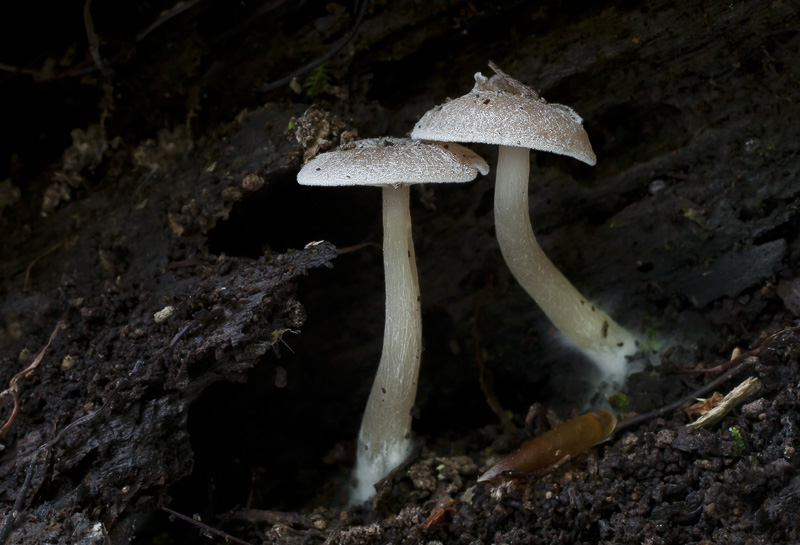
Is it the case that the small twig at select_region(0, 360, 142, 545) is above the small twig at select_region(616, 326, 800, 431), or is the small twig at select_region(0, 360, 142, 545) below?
above

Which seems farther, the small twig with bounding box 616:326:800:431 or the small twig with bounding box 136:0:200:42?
the small twig with bounding box 136:0:200:42

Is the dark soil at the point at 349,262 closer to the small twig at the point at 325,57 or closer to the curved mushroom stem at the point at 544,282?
the small twig at the point at 325,57

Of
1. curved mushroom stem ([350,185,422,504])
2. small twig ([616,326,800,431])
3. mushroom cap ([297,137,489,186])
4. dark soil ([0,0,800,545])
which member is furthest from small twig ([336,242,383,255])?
small twig ([616,326,800,431])

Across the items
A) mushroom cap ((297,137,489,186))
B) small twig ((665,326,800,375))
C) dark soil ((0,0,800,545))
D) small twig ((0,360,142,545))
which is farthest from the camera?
small twig ((665,326,800,375))

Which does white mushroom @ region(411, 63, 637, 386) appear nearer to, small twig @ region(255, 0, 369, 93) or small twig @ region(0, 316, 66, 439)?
small twig @ region(255, 0, 369, 93)

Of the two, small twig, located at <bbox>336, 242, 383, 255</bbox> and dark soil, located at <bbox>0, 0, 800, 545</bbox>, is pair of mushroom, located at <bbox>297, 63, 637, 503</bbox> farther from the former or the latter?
small twig, located at <bbox>336, 242, 383, 255</bbox>

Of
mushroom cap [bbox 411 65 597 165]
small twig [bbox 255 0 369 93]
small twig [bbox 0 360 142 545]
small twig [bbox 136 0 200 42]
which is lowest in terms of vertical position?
small twig [bbox 0 360 142 545]

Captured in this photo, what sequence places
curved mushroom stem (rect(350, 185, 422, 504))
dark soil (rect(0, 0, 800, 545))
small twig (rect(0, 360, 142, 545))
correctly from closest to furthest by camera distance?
small twig (rect(0, 360, 142, 545)) < dark soil (rect(0, 0, 800, 545)) < curved mushroom stem (rect(350, 185, 422, 504))

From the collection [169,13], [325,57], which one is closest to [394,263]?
[325,57]
